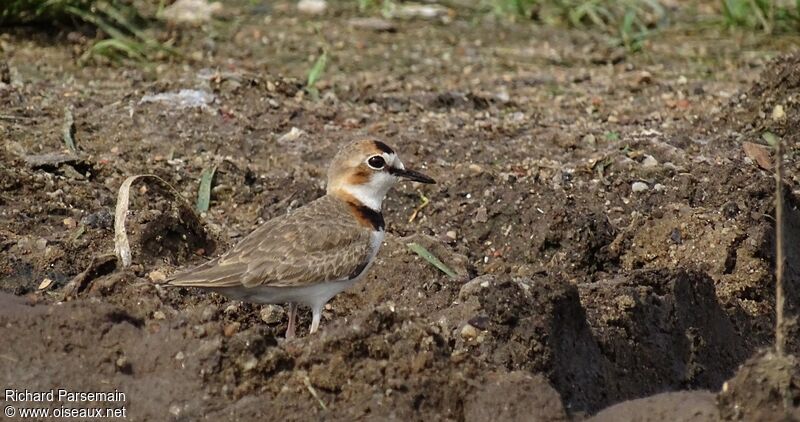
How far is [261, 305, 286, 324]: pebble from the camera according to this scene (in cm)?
780

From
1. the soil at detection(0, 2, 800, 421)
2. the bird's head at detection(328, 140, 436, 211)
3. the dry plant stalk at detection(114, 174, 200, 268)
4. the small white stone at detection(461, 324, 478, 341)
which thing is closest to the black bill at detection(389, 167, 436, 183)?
the bird's head at detection(328, 140, 436, 211)

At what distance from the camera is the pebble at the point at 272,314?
25.6ft

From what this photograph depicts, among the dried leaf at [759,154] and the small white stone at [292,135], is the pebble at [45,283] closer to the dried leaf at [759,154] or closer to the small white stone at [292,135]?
the small white stone at [292,135]

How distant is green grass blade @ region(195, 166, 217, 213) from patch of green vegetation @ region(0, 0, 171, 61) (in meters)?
2.81

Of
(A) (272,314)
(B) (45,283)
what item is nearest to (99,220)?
(B) (45,283)

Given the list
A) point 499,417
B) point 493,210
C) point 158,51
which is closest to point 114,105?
point 158,51

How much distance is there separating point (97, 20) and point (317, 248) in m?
5.56

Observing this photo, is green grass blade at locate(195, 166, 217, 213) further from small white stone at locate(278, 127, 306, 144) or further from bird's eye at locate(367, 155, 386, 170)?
bird's eye at locate(367, 155, 386, 170)

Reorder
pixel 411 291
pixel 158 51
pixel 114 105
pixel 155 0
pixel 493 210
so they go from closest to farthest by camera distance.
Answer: pixel 411 291
pixel 493 210
pixel 114 105
pixel 158 51
pixel 155 0

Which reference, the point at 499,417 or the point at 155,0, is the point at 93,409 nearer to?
the point at 499,417

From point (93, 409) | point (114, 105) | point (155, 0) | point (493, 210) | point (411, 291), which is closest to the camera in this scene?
point (93, 409)

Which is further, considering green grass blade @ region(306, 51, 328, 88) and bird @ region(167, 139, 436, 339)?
green grass blade @ region(306, 51, 328, 88)

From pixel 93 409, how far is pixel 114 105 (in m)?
5.21

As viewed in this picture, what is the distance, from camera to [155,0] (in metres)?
13.6
